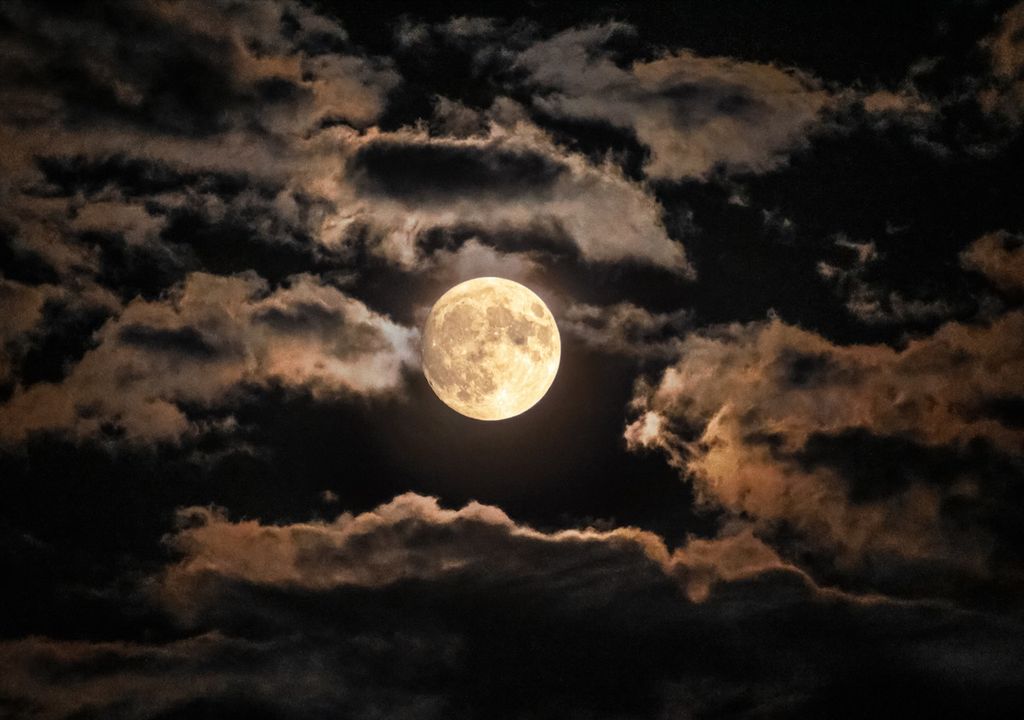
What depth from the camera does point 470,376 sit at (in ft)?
33.9

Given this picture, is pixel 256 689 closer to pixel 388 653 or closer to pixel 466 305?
pixel 388 653

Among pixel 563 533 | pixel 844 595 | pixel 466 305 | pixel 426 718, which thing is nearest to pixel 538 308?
pixel 466 305

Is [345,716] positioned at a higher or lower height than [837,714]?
higher

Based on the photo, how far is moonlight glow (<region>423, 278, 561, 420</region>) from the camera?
1030cm

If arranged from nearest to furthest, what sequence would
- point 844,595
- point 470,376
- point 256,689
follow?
point 470,376 → point 844,595 → point 256,689

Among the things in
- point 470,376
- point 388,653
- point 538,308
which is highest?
point 538,308

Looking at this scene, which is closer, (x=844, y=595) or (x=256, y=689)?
(x=844, y=595)

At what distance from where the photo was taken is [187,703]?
13.7m

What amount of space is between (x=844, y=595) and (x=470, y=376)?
8.18 metres

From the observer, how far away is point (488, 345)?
1030 cm

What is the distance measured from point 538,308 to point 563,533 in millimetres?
4022

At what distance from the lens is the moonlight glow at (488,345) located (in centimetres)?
1030

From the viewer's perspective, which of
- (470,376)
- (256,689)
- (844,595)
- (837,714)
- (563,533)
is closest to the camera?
(470,376)

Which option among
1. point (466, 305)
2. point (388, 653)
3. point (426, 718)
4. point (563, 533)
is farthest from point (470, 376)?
point (426, 718)
